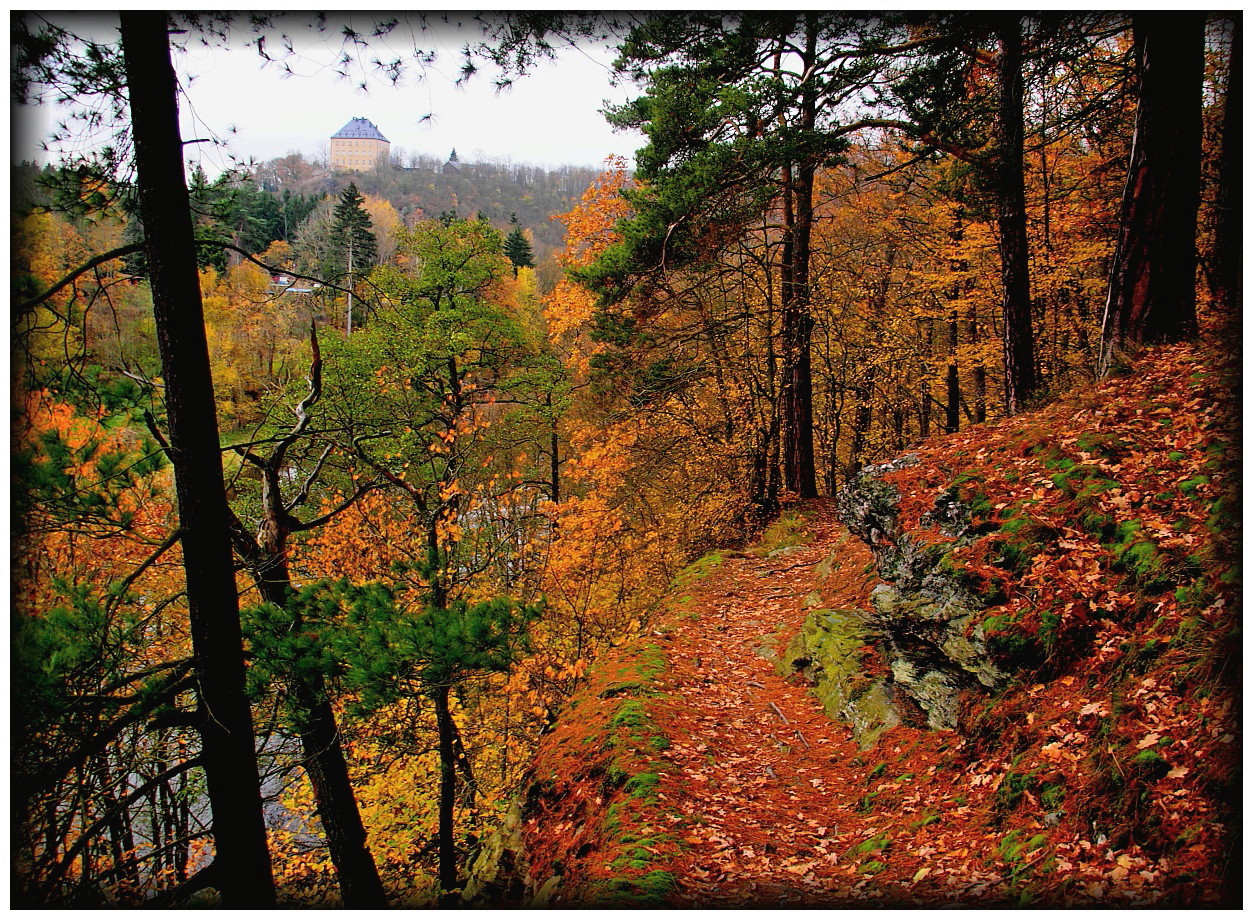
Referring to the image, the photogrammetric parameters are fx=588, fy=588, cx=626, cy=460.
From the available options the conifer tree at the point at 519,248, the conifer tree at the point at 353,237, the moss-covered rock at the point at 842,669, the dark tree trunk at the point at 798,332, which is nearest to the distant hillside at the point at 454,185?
the conifer tree at the point at 353,237

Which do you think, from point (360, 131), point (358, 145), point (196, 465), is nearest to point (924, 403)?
point (358, 145)

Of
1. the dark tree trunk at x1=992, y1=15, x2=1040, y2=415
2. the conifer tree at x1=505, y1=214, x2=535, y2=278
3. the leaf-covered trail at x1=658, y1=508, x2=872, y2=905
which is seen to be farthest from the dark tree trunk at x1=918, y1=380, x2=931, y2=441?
the conifer tree at x1=505, y1=214, x2=535, y2=278

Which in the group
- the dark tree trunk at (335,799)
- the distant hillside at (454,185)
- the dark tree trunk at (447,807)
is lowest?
the dark tree trunk at (447,807)

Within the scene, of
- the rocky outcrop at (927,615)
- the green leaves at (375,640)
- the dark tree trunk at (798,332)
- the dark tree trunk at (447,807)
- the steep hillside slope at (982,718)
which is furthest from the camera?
the dark tree trunk at (798,332)

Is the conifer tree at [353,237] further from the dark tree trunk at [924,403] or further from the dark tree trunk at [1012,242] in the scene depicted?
the dark tree trunk at [924,403]

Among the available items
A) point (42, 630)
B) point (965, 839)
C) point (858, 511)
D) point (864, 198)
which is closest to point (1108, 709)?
point (965, 839)

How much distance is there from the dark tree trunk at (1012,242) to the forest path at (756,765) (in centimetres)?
267

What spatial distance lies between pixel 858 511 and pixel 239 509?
909 centimetres

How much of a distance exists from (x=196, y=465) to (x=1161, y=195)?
6.96 meters

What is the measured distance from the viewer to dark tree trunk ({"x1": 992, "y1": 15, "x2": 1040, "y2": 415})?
596cm

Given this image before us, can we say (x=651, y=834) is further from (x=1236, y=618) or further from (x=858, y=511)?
(x=858, y=511)

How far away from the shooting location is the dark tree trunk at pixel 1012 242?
5.96m

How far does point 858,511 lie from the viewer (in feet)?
18.8

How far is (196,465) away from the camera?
2930mm
